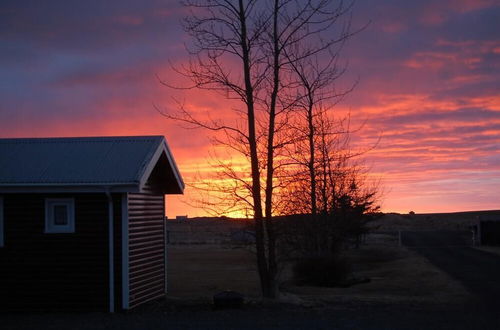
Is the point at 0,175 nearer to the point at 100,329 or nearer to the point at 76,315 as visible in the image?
the point at 76,315

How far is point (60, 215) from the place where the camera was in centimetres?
1731

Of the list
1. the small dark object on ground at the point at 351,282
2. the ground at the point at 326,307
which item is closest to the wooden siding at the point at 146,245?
the ground at the point at 326,307

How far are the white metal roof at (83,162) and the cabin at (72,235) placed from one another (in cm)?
2

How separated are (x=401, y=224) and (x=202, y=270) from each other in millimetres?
87734

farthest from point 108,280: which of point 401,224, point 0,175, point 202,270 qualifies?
point 401,224

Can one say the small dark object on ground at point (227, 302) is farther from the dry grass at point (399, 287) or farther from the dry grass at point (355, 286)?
the dry grass at point (399, 287)

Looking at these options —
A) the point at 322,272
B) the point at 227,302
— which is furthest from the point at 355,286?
the point at 227,302

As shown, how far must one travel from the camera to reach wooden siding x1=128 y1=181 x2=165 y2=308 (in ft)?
57.1

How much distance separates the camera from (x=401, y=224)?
388 feet

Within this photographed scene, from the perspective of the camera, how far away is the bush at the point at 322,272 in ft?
85.4

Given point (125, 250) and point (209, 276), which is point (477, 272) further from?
point (125, 250)

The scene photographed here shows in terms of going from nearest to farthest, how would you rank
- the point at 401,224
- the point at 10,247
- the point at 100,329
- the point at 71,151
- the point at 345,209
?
the point at 100,329 < the point at 10,247 < the point at 71,151 < the point at 345,209 < the point at 401,224

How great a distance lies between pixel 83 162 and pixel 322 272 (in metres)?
11.4

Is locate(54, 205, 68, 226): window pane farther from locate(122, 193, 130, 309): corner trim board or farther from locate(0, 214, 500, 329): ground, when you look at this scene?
locate(0, 214, 500, 329): ground
